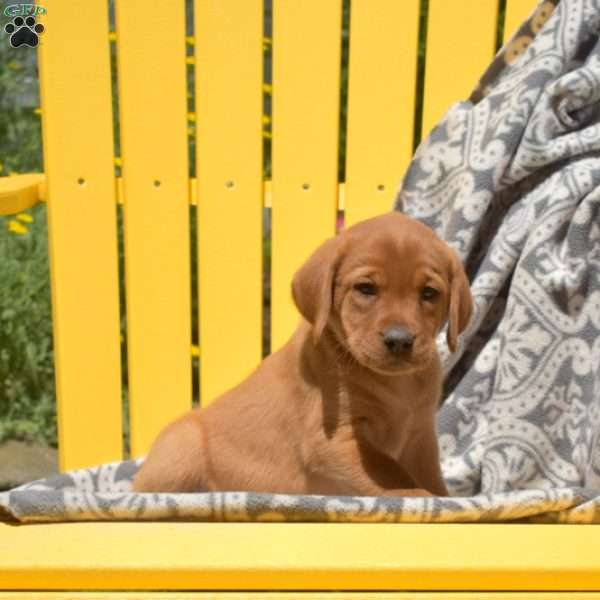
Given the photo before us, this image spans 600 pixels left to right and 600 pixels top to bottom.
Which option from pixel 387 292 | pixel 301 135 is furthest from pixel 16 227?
pixel 387 292

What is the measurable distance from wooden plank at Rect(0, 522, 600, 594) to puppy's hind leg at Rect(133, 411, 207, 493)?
0.65m

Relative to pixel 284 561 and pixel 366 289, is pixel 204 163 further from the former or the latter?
pixel 284 561

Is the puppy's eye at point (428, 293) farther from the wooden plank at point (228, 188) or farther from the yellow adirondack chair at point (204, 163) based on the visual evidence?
the wooden plank at point (228, 188)

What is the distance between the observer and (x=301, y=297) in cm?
214

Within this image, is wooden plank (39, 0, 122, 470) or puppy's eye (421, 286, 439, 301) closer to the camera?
puppy's eye (421, 286, 439, 301)

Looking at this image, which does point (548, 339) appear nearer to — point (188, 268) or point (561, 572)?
point (561, 572)

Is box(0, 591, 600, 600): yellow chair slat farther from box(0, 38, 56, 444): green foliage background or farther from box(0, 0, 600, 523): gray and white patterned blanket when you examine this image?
box(0, 38, 56, 444): green foliage background

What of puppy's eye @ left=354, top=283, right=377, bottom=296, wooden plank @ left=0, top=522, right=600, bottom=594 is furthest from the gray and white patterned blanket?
wooden plank @ left=0, top=522, right=600, bottom=594

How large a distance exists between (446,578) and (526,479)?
0.90 meters

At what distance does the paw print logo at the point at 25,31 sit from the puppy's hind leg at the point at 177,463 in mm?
1299

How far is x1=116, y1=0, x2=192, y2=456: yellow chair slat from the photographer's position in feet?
8.93

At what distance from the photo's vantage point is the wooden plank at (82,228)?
107 inches

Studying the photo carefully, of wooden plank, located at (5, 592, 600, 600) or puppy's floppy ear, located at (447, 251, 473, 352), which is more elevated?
puppy's floppy ear, located at (447, 251, 473, 352)

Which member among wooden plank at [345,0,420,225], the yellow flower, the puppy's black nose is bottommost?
the puppy's black nose
